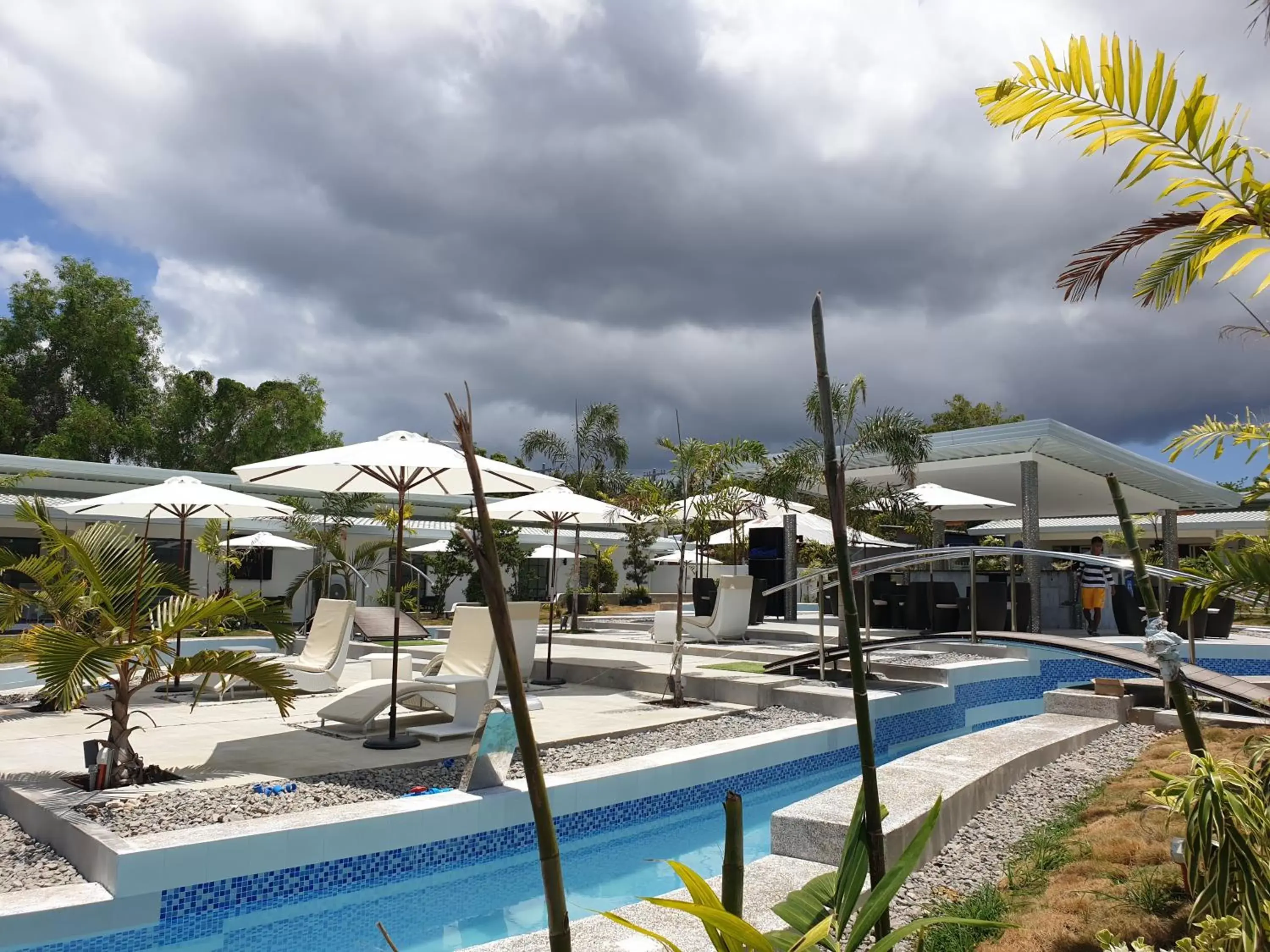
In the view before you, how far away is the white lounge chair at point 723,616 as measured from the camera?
14250mm

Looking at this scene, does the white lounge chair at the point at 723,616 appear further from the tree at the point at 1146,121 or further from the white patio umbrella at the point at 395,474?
the tree at the point at 1146,121

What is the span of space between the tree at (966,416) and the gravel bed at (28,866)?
46489mm

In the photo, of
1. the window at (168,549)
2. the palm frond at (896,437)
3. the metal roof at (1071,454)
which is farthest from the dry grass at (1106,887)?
the window at (168,549)

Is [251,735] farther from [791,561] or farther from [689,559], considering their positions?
[689,559]

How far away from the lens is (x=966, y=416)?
161 feet

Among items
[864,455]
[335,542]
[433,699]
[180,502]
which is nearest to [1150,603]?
[433,699]

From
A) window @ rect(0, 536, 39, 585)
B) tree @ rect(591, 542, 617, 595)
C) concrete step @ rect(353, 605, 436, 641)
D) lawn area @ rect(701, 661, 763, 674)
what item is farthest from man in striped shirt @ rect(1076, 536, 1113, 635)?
window @ rect(0, 536, 39, 585)

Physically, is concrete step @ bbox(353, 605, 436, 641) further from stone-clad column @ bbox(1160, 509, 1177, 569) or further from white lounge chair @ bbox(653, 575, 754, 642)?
stone-clad column @ bbox(1160, 509, 1177, 569)

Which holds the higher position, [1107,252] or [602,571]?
[1107,252]

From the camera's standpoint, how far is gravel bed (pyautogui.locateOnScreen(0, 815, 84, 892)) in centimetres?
450

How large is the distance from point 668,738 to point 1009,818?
11.1 ft

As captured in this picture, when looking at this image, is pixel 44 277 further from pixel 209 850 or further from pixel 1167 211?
pixel 1167 211

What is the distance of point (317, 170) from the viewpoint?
13.8 meters

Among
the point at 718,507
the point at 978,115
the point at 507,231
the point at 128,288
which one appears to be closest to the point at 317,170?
the point at 507,231
